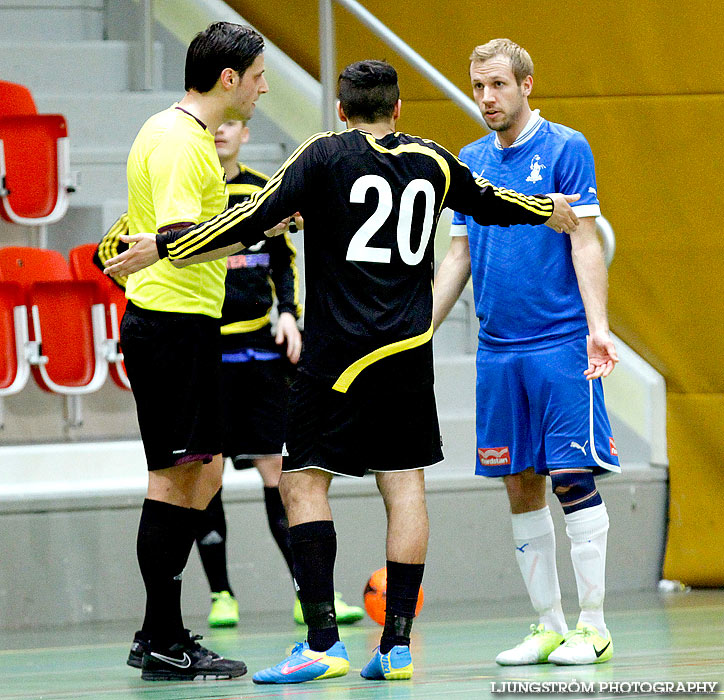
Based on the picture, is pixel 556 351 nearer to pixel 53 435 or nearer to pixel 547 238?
pixel 547 238

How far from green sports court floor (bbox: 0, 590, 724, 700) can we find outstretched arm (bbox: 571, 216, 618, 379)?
0.86m

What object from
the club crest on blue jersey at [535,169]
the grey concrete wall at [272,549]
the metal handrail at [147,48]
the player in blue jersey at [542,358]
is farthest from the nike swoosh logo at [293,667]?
the metal handrail at [147,48]

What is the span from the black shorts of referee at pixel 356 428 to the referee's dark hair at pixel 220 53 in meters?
0.92

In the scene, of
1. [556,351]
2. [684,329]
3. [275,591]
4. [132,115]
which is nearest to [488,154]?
[556,351]

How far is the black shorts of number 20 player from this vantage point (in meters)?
3.54

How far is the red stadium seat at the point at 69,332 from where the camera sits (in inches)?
241

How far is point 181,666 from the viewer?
386 cm

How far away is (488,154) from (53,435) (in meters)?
2.94

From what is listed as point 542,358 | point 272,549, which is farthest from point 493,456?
point 272,549

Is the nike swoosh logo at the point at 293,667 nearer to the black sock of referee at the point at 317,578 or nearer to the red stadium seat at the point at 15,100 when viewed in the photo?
the black sock of referee at the point at 317,578

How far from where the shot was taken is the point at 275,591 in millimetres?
5789

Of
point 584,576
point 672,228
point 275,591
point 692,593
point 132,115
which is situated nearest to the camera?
point 584,576

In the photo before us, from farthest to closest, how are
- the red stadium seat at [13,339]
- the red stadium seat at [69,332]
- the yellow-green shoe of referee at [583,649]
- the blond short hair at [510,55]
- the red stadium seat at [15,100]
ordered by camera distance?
the red stadium seat at [15,100] < the red stadium seat at [69,332] < the red stadium seat at [13,339] < the blond short hair at [510,55] < the yellow-green shoe of referee at [583,649]

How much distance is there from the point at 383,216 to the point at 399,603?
1.03 metres
